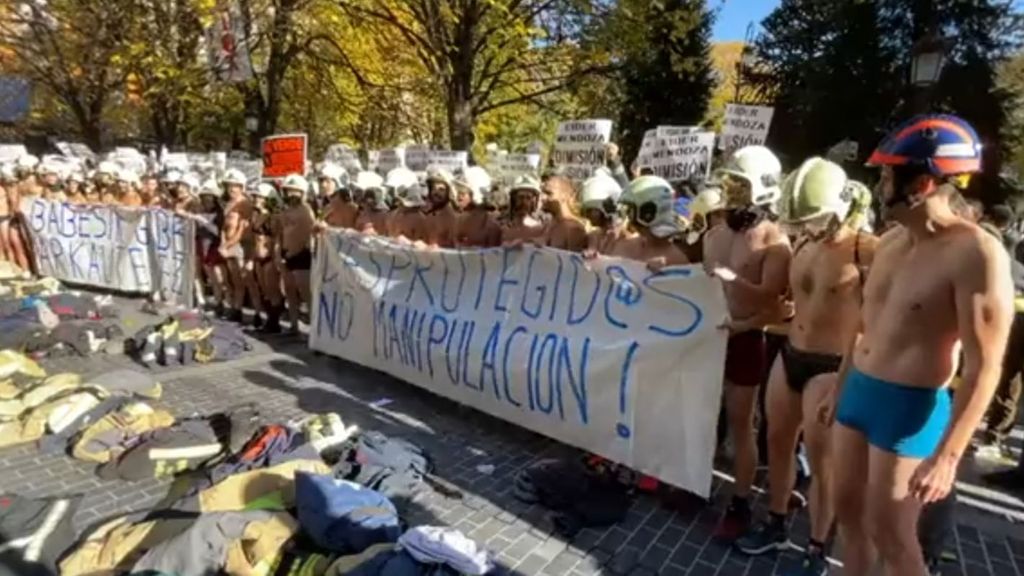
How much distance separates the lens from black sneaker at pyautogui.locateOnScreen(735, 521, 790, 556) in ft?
12.4

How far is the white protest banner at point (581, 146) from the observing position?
28.6 feet

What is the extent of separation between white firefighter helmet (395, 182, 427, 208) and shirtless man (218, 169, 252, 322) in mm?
2034

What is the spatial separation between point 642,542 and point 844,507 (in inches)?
50.5

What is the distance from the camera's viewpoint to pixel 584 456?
490cm

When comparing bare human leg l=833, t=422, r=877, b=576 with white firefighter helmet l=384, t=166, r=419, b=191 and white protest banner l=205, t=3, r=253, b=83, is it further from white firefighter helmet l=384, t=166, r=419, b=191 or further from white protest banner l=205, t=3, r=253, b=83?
white protest banner l=205, t=3, r=253, b=83

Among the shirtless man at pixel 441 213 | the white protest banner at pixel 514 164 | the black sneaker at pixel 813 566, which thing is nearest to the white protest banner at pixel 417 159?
the white protest banner at pixel 514 164

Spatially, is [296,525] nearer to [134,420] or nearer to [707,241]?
[134,420]

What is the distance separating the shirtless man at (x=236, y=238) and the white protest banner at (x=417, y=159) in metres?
3.37

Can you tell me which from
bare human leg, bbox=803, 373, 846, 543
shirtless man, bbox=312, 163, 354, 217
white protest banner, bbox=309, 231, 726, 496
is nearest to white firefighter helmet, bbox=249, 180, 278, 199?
shirtless man, bbox=312, 163, 354, 217

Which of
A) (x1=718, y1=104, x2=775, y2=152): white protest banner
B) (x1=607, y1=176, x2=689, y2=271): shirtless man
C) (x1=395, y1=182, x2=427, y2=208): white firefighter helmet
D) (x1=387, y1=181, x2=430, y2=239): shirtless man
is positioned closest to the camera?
(x1=607, y1=176, x2=689, y2=271): shirtless man

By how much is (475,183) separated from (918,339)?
19.6ft

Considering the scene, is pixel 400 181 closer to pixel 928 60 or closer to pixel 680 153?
pixel 680 153

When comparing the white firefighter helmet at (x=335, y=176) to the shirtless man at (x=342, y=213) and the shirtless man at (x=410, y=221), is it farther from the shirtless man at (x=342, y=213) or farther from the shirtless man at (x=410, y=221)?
the shirtless man at (x=410, y=221)

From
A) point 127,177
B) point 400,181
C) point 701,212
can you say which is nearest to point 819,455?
point 701,212
